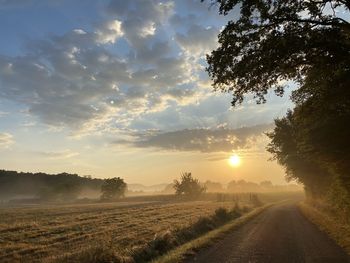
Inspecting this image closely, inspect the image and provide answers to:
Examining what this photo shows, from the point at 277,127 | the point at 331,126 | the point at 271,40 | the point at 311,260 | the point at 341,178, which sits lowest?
the point at 311,260

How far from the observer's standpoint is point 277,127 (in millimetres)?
58562

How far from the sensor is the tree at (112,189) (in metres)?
139

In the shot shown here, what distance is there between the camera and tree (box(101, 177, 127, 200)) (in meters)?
139

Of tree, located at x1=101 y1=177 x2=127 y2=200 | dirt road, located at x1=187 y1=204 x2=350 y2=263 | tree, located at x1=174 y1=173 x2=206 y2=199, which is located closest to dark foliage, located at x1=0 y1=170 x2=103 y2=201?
tree, located at x1=101 y1=177 x2=127 y2=200

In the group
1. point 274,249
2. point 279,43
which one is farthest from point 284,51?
point 274,249

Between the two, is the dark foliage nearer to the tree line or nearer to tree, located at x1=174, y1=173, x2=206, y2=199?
tree, located at x1=174, y1=173, x2=206, y2=199

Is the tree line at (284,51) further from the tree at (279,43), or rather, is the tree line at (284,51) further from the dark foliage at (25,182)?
the dark foliage at (25,182)

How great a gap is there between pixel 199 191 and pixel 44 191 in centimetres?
5582

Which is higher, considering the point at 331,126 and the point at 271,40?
the point at 271,40

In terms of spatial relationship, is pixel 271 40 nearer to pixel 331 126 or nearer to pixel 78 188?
pixel 331 126

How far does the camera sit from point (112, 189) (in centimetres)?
13950

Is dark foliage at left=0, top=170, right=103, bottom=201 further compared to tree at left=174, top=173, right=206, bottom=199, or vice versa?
dark foliage at left=0, top=170, right=103, bottom=201

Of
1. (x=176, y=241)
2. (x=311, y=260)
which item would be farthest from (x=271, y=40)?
(x=176, y=241)

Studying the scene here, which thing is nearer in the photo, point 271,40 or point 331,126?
point 271,40
